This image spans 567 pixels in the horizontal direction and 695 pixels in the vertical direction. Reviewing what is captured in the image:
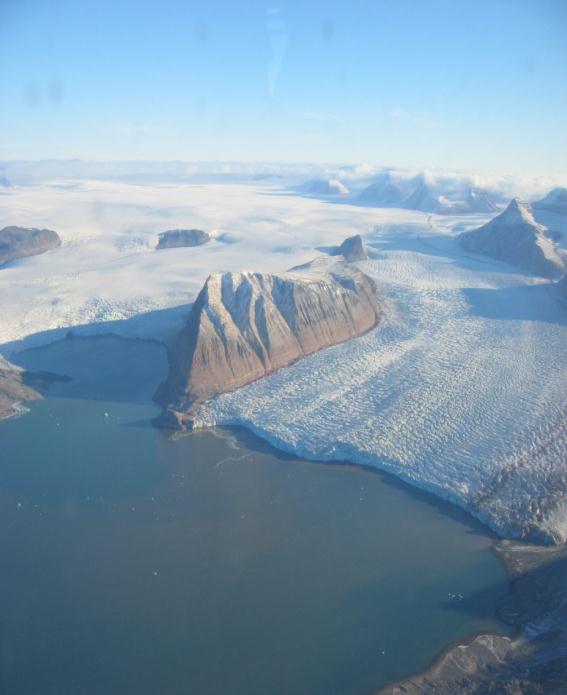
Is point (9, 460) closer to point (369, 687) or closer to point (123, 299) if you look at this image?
point (369, 687)

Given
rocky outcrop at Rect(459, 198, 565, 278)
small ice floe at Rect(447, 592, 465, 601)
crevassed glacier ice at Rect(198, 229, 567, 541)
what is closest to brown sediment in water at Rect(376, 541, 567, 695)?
small ice floe at Rect(447, 592, 465, 601)

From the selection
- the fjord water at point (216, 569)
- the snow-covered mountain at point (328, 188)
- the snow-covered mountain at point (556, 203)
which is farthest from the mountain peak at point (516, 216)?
the snow-covered mountain at point (328, 188)

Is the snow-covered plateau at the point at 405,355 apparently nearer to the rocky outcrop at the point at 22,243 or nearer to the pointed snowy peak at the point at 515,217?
the rocky outcrop at the point at 22,243

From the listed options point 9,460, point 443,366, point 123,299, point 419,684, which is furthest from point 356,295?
point 419,684

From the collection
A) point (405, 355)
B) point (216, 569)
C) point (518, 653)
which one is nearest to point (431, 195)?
point (405, 355)

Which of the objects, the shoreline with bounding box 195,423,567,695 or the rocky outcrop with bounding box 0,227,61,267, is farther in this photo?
the rocky outcrop with bounding box 0,227,61,267

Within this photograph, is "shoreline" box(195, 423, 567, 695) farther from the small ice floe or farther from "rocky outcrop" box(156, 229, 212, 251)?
"rocky outcrop" box(156, 229, 212, 251)
